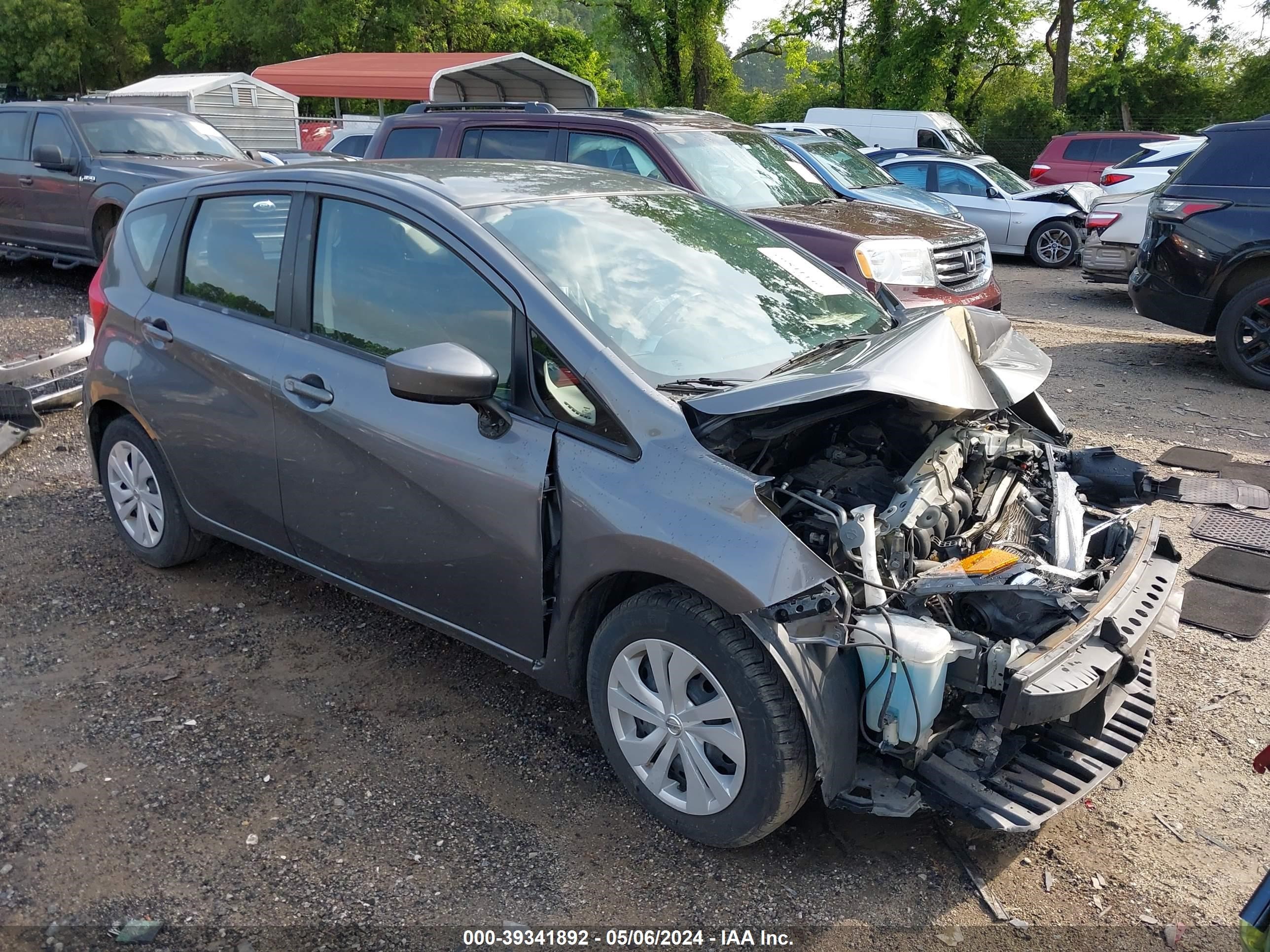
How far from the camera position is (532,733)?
369cm

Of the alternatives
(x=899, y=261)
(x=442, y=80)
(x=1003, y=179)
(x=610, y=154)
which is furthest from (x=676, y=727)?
(x=442, y=80)

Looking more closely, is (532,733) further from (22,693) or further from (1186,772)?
(1186,772)

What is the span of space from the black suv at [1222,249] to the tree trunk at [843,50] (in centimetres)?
2672

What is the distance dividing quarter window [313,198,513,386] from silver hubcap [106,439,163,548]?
1454 mm

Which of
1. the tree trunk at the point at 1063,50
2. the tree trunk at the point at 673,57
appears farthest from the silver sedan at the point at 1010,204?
the tree trunk at the point at 673,57

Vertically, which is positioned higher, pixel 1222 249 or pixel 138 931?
pixel 1222 249

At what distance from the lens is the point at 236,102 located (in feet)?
80.0

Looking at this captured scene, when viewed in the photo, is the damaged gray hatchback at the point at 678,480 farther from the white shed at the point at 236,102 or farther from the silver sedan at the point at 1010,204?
the white shed at the point at 236,102

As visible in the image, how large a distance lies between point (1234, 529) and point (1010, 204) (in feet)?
35.6

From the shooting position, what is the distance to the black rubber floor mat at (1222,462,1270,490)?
5984mm

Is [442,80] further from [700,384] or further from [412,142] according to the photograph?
[700,384]

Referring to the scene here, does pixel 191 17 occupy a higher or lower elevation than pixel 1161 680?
higher

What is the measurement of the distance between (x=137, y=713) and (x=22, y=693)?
0.49 m

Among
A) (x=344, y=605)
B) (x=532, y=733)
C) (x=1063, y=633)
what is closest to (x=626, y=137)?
(x=344, y=605)
